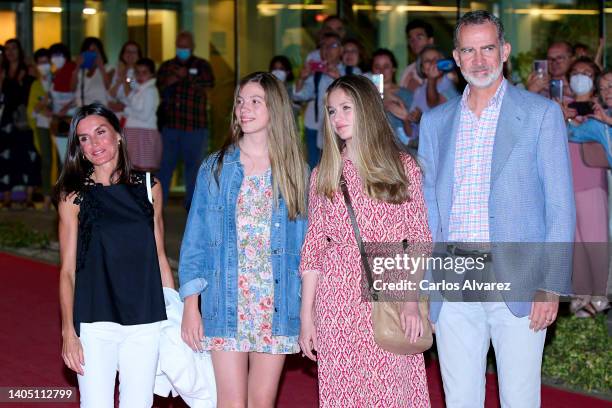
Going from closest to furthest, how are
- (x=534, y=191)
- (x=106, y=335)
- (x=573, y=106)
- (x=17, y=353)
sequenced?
(x=534, y=191) < (x=106, y=335) < (x=17, y=353) < (x=573, y=106)

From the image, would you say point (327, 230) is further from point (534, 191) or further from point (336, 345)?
point (534, 191)

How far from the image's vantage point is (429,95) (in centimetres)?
1020

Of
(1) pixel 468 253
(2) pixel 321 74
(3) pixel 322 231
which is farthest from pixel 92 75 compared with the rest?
(1) pixel 468 253

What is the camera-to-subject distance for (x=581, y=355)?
8062mm

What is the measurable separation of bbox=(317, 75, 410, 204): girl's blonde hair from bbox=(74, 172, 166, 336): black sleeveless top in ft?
3.02

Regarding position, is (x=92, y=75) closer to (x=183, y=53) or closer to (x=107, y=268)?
(x=183, y=53)

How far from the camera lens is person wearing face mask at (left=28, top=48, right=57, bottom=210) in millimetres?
17078

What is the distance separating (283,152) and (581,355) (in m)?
3.70

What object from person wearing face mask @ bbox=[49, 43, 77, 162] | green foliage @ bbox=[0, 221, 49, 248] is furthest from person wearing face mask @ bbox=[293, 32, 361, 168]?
person wearing face mask @ bbox=[49, 43, 77, 162]

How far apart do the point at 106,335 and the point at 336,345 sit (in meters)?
1.05

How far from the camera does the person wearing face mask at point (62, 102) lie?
1656 cm

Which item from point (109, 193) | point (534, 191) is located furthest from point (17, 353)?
point (534, 191)

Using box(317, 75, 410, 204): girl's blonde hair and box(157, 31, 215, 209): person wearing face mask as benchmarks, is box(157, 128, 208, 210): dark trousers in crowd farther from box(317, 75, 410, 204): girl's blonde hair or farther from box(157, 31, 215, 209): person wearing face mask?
→ box(317, 75, 410, 204): girl's blonde hair

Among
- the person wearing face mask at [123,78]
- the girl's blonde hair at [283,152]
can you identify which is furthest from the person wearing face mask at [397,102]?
the person wearing face mask at [123,78]
